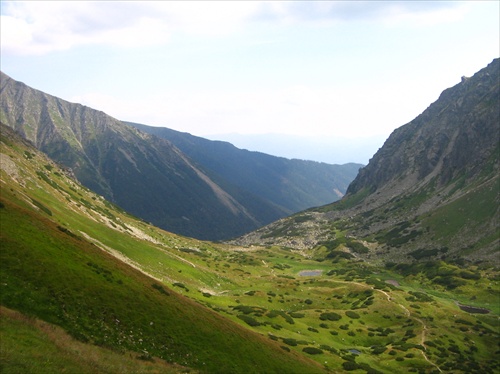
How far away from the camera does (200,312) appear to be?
4541cm

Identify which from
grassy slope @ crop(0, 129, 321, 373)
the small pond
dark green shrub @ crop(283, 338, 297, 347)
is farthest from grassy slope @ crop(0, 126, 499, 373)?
the small pond

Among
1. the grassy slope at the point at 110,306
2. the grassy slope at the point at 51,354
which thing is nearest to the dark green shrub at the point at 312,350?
the grassy slope at the point at 110,306

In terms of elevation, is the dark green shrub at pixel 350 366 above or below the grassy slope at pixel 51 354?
below

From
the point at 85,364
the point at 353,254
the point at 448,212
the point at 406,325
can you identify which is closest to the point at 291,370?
the point at 85,364

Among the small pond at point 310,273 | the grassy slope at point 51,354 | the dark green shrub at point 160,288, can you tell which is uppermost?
the dark green shrub at point 160,288

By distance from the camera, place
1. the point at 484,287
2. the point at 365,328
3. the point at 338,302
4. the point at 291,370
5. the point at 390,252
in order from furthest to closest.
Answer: the point at 390,252, the point at 484,287, the point at 338,302, the point at 365,328, the point at 291,370

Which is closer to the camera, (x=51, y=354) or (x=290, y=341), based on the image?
(x=51, y=354)

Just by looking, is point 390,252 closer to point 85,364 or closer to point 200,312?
point 200,312

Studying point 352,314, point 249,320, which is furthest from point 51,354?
point 352,314

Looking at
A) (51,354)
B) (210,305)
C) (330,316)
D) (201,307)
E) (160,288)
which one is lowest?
(210,305)

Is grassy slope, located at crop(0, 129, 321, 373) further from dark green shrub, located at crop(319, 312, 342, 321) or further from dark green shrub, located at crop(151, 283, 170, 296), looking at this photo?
dark green shrub, located at crop(319, 312, 342, 321)

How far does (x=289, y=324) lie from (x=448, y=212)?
152500 mm

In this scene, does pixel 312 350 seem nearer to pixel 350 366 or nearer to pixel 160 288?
pixel 350 366

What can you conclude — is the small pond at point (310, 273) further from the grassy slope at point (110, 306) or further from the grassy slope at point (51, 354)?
the grassy slope at point (51, 354)
